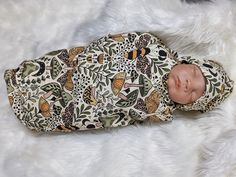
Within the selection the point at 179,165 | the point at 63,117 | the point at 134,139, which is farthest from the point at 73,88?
the point at 179,165

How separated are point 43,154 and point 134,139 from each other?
0.21 m

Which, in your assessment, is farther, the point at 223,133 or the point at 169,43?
the point at 169,43

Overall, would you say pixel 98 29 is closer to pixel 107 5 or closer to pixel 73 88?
pixel 107 5

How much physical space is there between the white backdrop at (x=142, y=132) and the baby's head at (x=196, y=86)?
0.13 feet

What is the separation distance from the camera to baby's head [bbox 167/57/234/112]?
108 cm

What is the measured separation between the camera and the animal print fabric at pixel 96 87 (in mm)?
1099

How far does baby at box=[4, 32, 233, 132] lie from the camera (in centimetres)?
109

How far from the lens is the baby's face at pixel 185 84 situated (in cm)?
108

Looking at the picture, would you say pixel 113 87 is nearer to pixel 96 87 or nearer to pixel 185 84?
pixel 96 87

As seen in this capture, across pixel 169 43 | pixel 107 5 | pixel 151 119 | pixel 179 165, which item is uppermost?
pixel 107 5

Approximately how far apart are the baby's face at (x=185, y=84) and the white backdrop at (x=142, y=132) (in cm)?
7

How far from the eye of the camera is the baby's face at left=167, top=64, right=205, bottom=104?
108 centimetres

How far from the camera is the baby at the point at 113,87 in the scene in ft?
3.59

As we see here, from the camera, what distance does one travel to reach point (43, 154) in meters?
1.13
